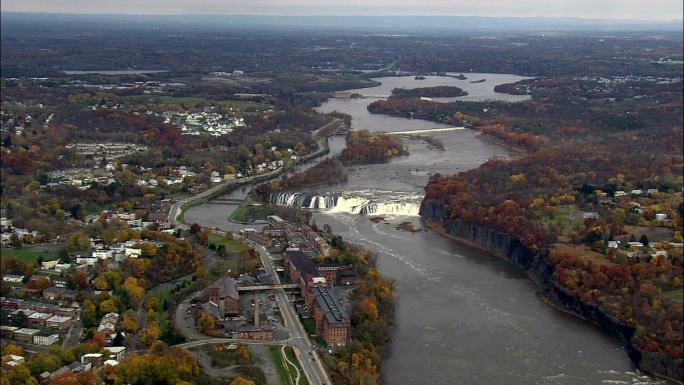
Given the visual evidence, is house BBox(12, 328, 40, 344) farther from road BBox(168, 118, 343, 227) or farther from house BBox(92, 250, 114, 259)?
road BBox(168, 118, 343, 227)

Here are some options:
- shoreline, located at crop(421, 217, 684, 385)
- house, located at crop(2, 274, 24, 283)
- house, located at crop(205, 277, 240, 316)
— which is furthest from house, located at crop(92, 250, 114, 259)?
shoreline, located at crop(421, 217, 684, 385)

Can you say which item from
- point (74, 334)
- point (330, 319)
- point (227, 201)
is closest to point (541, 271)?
point (330, 319)

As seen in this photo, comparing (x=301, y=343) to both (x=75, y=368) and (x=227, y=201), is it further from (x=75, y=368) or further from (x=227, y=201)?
(x=227, y=201)

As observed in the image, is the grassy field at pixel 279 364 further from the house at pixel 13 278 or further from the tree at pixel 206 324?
the house at pixel 13 278

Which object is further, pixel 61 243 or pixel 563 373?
pixel 61 243

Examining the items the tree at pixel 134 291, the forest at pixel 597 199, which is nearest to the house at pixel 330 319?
the tree at pixel 134 291

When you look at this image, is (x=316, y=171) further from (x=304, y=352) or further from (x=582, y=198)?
(x=304, y=352)

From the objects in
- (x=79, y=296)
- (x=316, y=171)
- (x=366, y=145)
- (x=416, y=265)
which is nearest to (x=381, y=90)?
(x=366, y=145)
